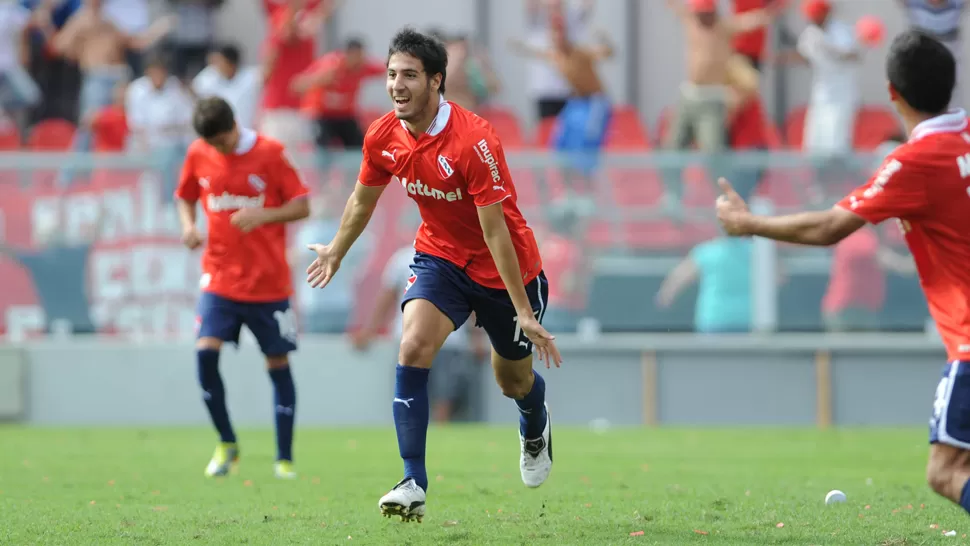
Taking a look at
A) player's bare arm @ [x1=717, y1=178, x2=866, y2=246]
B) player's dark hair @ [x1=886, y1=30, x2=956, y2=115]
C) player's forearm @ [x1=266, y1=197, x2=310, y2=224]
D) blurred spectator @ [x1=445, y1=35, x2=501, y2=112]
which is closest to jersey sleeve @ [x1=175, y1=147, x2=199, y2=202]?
player's forearm @ [x1=266, y1=197, x2=310, y2=224]

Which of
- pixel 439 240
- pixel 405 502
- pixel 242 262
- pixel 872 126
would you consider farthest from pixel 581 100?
pixel 405 502

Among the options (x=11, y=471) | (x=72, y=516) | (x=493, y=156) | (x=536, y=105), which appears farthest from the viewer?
(x=536, y=105)

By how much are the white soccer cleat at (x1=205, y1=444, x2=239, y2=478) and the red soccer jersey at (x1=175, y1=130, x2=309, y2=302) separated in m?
1.04

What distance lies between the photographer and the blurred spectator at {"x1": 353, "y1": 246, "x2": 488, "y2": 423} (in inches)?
609

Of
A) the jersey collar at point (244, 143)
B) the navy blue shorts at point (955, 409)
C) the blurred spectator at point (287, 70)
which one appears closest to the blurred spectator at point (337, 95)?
the blurred spectator at point (287, 70)

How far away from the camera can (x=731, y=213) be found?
557 cm

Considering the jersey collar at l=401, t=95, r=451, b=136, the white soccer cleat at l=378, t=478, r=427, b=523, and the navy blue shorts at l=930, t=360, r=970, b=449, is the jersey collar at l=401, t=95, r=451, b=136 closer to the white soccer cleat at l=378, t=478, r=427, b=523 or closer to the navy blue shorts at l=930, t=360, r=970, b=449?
the white soccer cleat at l=378, t=478, r=427, b=523

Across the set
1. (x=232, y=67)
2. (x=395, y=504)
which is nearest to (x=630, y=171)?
(x=232, y=67)

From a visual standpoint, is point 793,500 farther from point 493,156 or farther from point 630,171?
point 630,171

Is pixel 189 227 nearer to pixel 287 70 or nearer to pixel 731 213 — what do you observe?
pixel 731 213

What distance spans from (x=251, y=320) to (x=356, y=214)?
2882mm

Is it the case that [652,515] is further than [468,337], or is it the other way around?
[468,337]

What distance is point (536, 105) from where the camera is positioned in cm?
1853

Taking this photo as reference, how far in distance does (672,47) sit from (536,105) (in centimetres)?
274
